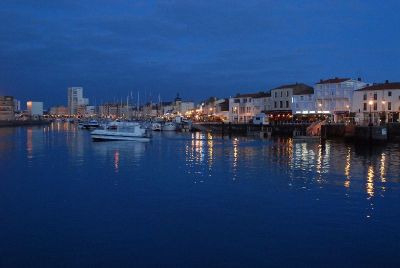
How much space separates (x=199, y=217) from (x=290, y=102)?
289 feet

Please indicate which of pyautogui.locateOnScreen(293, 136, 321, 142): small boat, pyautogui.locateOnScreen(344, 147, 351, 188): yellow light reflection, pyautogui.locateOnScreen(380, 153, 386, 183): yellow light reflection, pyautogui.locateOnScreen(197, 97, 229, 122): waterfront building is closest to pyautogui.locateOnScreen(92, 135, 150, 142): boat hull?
pyautogui.locateOnScreen(293, 136, 321, 142): small boat

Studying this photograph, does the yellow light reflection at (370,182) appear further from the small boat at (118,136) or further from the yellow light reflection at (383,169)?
the small boat at (118,136)

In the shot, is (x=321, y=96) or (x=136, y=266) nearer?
(x=136, y=266)

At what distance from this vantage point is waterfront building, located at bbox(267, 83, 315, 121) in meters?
98.6

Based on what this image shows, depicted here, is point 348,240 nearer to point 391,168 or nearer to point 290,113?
point 391,168

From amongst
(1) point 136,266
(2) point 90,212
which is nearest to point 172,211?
(2) point 90,212

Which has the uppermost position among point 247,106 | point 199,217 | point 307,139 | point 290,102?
point 290,102

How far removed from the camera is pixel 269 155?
4569 cm

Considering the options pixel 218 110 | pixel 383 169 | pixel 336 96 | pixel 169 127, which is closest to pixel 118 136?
pixel 383 169

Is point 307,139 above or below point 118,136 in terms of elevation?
below

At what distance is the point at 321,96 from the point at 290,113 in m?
11.1

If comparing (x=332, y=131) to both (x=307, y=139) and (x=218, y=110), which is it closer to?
(x=307, y=139)

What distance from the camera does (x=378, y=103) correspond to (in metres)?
82.8

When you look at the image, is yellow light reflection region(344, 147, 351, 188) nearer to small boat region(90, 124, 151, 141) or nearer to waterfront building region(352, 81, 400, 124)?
small boat region(90, 124, 151, 141)
